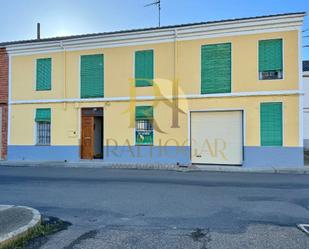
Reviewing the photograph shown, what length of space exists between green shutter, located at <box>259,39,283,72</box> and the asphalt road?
18.0 ft

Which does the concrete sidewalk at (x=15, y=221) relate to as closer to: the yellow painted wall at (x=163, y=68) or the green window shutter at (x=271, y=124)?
the yellow painted wall at (x=163, y=68)

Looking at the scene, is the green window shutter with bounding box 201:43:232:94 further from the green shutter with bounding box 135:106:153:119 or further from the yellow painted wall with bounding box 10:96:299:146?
the green shutter with bounding box 135:106:153:119

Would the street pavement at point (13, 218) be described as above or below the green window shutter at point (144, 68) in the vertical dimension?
below

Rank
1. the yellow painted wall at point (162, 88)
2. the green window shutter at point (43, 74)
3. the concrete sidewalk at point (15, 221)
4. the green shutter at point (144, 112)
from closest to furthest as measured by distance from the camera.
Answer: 1. the concrete sidewalk at point (15, 221)
2. the yellow painted wall at point (162, 88)
3. the green shutter at point (144, 112)
4. the green window shutter at point (43, 74)

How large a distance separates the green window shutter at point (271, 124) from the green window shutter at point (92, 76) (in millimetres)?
8468

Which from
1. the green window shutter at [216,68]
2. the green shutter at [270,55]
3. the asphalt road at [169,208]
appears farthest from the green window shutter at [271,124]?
the asphalt road at [169,208]

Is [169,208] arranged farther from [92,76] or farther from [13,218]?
[92,76]

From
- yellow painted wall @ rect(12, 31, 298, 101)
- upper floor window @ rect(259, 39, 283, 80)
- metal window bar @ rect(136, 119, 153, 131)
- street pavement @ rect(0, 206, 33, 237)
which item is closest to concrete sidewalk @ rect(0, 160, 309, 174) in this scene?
metal window bar @ rect(136, 119, 153, 131)

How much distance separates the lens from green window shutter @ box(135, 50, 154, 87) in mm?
16859

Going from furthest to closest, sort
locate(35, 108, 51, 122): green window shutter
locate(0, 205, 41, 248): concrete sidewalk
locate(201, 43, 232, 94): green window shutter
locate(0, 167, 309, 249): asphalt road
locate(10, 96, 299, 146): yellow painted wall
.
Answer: locate(35, 108, 51, 122): green window shutter, locate(201, 43, 232, 94): green window shutter, locate(10, 96, 299, 146): yellow painted wall, locate(0, 167, 309, 249): asphalt road, locate(0, 205, 41, 248): concrete sidewalk

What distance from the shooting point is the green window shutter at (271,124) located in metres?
14.9

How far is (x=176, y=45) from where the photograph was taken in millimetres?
16359

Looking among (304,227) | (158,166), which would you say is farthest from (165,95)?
(304,227)

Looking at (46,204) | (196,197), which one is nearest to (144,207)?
(196,197)
